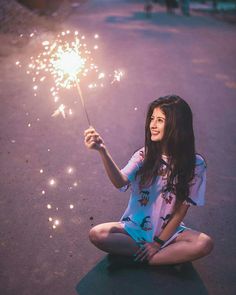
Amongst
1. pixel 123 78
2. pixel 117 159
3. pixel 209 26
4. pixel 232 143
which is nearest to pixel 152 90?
pixel 123 78

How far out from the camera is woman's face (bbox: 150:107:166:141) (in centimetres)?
320

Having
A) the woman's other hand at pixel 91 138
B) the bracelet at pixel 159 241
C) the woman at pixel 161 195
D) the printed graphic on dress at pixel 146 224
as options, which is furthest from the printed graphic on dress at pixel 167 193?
the woman's other hand at pixel 91 138

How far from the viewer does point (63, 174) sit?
5.20 metres

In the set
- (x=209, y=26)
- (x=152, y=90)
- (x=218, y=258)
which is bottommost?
(x=218, y=258)

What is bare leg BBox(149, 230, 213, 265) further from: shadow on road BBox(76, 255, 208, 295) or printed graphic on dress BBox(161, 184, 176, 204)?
printed graphic on dress BBox(161, 184, 176, 204)

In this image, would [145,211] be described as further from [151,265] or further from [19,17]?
[19,17]

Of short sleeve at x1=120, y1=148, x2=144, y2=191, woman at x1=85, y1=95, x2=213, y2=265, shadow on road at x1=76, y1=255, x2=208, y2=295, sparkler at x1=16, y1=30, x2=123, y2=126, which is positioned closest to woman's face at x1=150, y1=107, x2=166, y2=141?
woman at x1=85, y1=95, x2=213, y2=265

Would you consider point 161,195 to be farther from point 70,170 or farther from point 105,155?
point 70,170

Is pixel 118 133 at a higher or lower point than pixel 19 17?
lower

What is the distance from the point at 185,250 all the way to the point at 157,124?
1246 millimetres

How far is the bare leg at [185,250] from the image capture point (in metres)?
3.31

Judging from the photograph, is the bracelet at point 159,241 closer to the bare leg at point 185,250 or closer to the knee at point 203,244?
the bare leg at point 185,250

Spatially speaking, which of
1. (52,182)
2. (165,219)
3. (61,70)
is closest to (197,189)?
(165,219)

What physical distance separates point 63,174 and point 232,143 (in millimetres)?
3183
